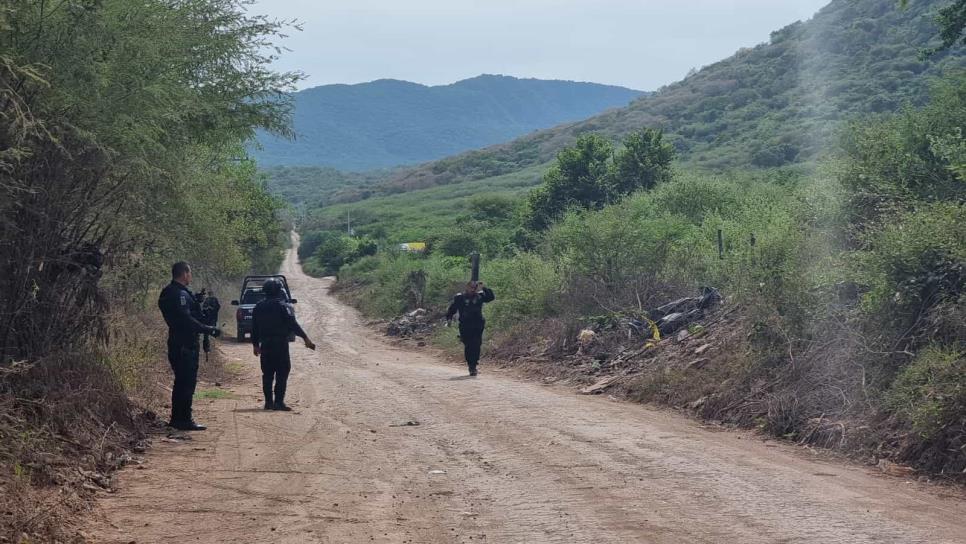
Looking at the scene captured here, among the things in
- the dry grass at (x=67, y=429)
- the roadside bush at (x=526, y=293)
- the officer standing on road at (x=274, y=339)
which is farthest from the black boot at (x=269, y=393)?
the roadside bush at (x=526, y=293)

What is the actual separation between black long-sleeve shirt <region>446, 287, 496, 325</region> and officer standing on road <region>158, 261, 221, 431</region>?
8.22 meters

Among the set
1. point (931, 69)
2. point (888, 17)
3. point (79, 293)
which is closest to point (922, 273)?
point (79, 293)

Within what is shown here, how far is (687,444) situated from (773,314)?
3.63 m

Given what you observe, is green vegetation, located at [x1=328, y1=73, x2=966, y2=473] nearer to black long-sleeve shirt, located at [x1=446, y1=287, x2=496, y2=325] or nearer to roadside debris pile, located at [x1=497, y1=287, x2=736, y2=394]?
roadside debris pile, located at [x1=497, y1=287, x2=736, y2=394]

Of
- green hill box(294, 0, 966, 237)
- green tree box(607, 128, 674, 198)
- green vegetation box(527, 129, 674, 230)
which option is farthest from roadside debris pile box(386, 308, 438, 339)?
green hill box(294, 0, 966, 237)

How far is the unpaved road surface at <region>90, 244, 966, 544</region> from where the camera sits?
6.74m

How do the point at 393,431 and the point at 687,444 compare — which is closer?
the point at 687,444

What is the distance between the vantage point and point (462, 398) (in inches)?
565

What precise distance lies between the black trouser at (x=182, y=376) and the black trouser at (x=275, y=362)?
6.73 feet

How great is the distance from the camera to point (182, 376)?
34.5ft

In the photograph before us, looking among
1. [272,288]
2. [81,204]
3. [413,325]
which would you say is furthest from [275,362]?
Result: [413,325]

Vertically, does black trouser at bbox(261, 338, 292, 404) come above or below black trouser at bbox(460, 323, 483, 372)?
above

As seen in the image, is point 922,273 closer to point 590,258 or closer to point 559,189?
point 590,258

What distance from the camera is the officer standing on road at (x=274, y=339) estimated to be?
498 inches
